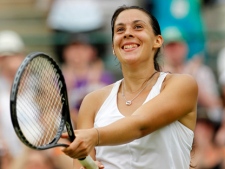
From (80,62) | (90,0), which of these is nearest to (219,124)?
(80,62)

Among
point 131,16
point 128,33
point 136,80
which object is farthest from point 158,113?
point 131,16

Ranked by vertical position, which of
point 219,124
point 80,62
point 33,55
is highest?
point 33,55

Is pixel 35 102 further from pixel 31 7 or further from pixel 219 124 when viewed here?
pixel 31 7

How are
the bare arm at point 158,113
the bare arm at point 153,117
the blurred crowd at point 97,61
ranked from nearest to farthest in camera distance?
the bare arm at point 153,117, the bare arm at point 158,113, the blurred crowd at point 97,61

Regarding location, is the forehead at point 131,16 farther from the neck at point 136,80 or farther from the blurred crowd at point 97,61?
the blurred crowd at point 97,61

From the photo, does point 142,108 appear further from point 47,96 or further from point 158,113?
point 47,96

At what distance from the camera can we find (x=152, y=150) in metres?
5.73

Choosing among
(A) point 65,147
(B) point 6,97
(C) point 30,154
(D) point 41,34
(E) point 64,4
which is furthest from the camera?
(D) point 41,34

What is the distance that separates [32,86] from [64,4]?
17.6 ft

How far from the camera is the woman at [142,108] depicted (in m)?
5.62

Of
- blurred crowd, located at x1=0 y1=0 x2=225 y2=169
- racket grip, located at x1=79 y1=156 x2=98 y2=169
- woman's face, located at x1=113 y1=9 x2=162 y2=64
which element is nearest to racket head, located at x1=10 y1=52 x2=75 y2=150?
racket grip, located at x1=79 y1=156 x2=98 y2=169

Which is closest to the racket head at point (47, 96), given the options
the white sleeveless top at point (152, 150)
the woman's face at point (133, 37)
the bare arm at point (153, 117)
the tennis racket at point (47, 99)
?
the tennis racket at point (47, 99)

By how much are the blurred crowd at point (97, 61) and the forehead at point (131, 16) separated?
3.24 meters

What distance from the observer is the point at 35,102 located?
636cm
